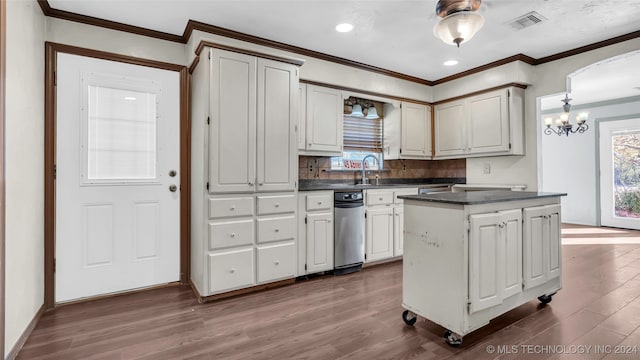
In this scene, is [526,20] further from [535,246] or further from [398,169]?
→ [398,169]

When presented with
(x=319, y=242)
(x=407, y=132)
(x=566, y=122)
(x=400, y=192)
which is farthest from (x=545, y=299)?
(x=566, y=122)

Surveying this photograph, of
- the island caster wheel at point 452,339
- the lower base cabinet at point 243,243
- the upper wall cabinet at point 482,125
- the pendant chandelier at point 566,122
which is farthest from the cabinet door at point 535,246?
the pendant chandelier at point 566,122

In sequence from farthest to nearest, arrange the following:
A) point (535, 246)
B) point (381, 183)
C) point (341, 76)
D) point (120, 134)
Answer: point (381, 183), point (341, 76), point (120, 134), point (535, 246)

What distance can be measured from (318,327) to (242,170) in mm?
1447

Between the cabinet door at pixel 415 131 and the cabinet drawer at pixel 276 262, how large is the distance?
7.56 ft

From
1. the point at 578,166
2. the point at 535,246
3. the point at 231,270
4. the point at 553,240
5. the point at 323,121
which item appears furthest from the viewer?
the point at 578,166

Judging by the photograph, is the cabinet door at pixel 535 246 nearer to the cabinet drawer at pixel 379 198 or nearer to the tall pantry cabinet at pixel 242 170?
the cabinet drawer at pixel 379 198

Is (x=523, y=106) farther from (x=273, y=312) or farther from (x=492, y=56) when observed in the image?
(x=273, y=312)

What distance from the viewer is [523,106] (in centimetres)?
402

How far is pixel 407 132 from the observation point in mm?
4586

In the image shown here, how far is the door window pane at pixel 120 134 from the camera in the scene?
2.79m

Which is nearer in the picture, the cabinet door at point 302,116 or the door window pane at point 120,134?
the door window pane at point 120,134

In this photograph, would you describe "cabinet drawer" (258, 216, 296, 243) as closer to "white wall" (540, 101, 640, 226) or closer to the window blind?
the window blind

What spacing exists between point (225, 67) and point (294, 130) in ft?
2.77
